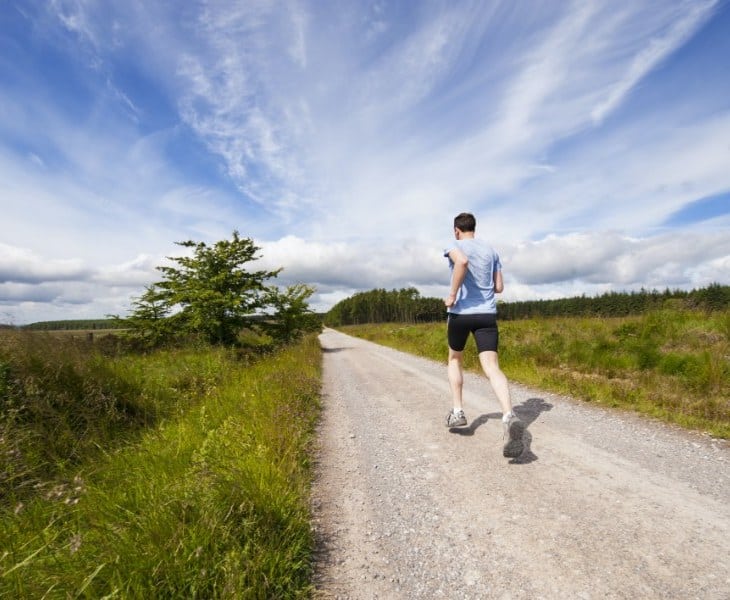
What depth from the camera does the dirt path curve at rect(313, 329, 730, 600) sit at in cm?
201

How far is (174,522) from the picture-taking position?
2156mm

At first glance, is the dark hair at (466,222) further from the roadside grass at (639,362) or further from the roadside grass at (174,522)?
the roadside grass at (639,362)

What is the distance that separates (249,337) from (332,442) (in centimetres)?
1355

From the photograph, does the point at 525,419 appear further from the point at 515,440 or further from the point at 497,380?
the point at 515,440

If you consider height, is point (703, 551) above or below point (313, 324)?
below

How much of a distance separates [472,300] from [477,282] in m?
0.21

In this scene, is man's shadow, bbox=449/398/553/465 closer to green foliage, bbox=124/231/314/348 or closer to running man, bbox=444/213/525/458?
running man, bbox=444/213/525/458

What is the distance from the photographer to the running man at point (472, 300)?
4.00 metres

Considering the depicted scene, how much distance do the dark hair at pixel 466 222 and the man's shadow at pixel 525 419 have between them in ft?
8.07

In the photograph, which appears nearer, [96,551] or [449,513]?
[96,551]

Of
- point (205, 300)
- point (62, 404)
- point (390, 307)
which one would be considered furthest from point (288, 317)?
point (390, 307)

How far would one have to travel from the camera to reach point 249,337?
1728cm

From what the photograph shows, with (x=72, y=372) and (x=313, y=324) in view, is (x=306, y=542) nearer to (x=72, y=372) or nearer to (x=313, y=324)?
(x=72, y=372)

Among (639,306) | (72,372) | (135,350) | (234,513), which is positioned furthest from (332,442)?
(135,350)
